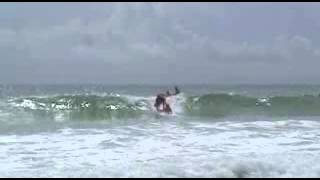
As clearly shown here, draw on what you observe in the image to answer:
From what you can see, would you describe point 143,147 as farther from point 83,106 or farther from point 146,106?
point 146,106

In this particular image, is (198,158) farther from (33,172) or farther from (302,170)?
(33,172)

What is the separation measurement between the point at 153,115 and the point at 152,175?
12.8 metres

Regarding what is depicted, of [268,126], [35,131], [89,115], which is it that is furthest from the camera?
[89,115]

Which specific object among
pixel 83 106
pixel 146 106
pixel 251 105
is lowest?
pixel 251 105

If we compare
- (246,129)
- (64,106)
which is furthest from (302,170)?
(64,106)

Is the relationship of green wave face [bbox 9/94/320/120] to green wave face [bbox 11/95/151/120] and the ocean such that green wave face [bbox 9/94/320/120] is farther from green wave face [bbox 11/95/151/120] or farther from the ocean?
the ocean

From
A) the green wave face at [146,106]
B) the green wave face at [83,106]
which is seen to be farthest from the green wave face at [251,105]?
the green wave face at [83,106]

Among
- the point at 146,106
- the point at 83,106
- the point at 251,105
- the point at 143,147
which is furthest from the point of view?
the point at 251,105

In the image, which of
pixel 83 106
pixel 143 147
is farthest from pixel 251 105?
pixel 143 147

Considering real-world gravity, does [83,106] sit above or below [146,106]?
above

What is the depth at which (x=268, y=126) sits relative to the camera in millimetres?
16078

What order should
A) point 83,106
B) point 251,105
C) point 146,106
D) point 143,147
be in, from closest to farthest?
point 143,147 < point 83,106 < point 146,106 < point 251,105

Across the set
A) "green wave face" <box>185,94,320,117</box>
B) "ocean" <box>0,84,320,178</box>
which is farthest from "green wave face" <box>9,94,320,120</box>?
"ocean" <box>0,84,320,178</box>

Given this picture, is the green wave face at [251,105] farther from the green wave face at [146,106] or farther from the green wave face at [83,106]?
the green wave face at [83,106]
